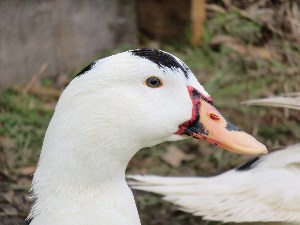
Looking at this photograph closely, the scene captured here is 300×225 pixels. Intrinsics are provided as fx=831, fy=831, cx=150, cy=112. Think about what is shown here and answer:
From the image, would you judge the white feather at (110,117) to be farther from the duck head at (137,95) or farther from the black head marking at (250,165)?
the black head marking at (250,165)

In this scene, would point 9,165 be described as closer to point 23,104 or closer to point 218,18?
point 23,104

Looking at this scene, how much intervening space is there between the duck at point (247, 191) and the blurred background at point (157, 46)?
0.34m

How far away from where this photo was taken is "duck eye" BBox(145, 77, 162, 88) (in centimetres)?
212

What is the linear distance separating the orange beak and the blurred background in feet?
3.97

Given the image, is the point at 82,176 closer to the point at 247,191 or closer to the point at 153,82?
the point at 153,82

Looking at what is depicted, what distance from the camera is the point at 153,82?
212 centimetres

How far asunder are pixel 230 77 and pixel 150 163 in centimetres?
89

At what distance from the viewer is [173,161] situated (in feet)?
12.7

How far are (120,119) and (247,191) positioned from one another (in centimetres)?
110

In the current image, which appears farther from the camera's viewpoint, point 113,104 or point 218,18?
point 218,18

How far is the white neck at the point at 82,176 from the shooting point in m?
2.13

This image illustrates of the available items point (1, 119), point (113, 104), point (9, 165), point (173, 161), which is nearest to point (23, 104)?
point (1, 119)

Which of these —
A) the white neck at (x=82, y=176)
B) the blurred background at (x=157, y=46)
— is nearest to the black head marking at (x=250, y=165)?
the blurred background at (x=157, y=46)

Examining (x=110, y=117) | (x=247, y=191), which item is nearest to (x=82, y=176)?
(x=110, y=117)
